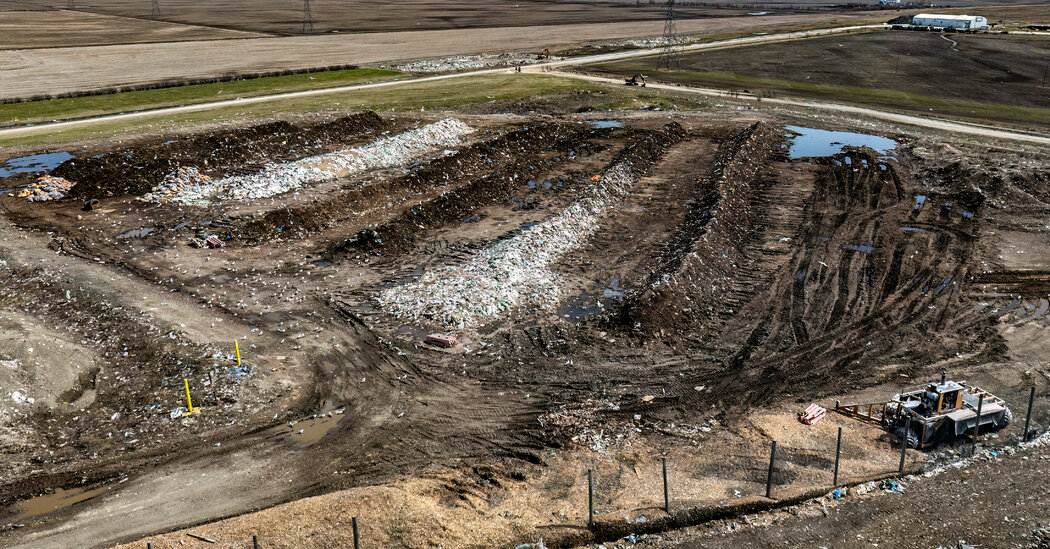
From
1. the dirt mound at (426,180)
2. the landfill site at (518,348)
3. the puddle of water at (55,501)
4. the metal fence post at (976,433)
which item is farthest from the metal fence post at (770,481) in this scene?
the dirt mound at (426,180)

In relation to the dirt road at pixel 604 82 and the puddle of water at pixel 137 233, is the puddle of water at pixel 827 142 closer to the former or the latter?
the dirt road at pixel 604 82

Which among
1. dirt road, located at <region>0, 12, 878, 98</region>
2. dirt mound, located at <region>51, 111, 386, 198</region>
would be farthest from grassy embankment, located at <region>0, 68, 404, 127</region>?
dirt mound, located at <region>51, 111, 386, 198</region>

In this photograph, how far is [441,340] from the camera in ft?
70.4

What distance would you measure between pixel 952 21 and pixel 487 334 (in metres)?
101

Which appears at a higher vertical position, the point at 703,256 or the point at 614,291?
the point at 703,256

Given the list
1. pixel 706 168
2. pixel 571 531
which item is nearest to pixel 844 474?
pixel 571 531

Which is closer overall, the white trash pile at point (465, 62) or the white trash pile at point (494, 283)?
the white trash pile at point (494, 283)

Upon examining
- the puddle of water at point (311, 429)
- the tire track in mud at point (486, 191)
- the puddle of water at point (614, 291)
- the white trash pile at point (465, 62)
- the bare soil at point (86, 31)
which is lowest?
the puddle of water at point (311, 429)

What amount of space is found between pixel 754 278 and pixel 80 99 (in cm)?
5098

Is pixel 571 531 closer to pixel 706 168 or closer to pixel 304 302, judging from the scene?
pixel 304 302

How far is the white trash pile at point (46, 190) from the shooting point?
33062 millimetres

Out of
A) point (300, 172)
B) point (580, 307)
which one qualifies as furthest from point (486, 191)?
point (580, 307)

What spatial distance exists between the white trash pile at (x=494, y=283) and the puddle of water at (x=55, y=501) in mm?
10020

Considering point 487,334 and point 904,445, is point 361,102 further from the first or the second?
point 904,445
